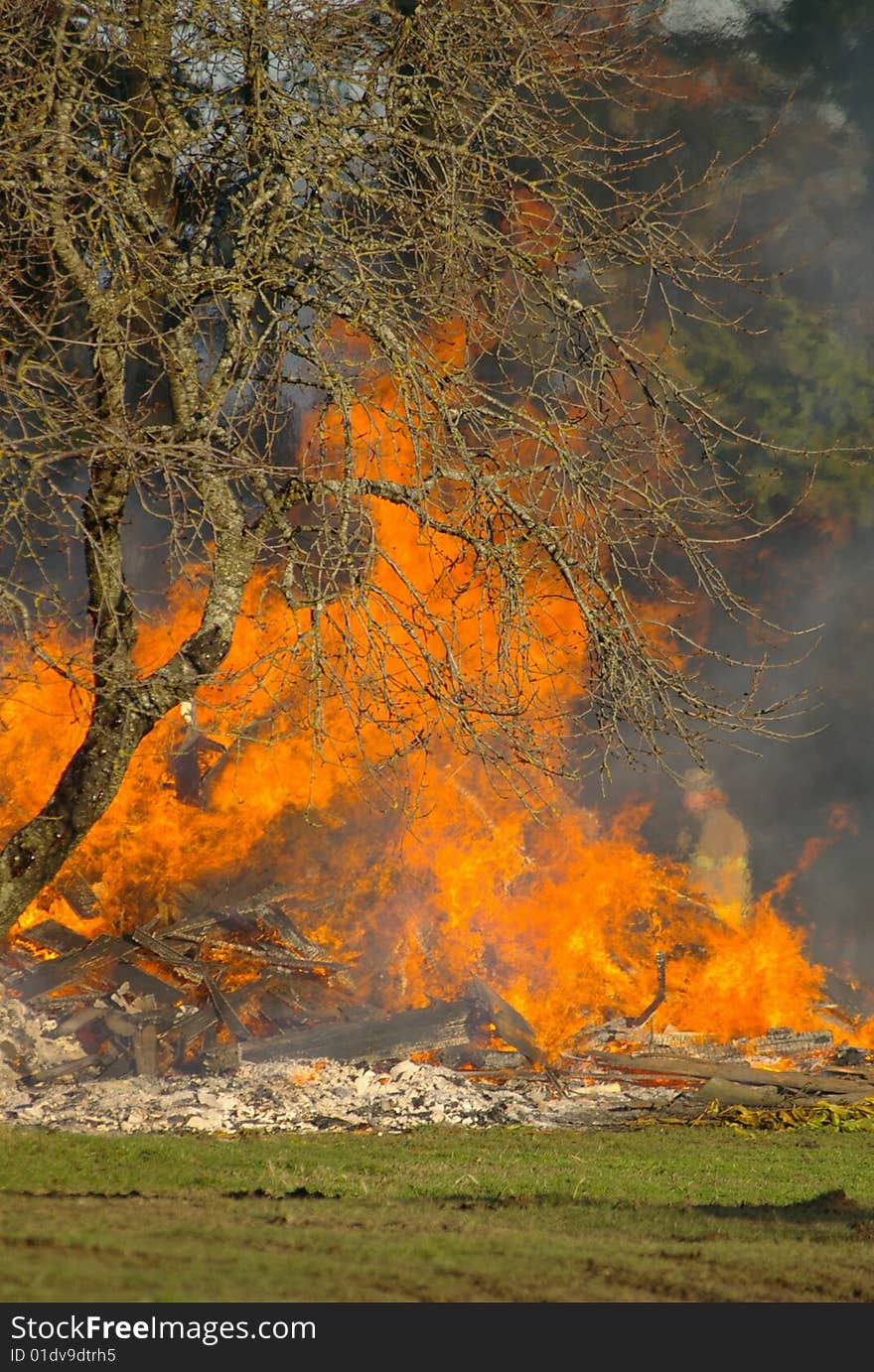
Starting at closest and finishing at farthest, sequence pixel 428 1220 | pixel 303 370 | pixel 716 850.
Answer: pixel 428 1220 < pixel 303 370 < pixel 716 850

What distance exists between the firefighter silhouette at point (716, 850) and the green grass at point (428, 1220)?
6700mm

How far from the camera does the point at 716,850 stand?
17578mm

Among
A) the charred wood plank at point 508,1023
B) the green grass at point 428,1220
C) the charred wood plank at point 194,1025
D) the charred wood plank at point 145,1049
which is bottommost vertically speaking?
the green grass at point 428,1220

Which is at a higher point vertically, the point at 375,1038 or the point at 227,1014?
the point at 227,1014

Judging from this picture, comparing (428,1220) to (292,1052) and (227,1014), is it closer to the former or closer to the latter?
(292,1052)

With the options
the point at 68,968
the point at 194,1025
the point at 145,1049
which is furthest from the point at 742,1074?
the point at 68,968

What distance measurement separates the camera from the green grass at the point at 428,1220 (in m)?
4.10

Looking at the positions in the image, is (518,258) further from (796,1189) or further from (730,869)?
(730,869)

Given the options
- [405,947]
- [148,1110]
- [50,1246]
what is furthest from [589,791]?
[50,1246]

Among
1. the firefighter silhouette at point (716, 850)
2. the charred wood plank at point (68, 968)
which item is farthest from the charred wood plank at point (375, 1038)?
the firefighter silhouette at point (716, 850)

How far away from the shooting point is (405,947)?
16.5 metres

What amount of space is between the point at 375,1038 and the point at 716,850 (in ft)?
19.0

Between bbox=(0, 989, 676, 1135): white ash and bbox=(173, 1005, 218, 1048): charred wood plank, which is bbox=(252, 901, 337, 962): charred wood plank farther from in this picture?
bbox=(0, 989, 676, 1135): white ash

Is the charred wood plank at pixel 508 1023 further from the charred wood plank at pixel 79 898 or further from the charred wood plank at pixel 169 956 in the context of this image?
the charred wood plank at pixel 79 898
